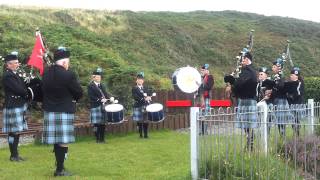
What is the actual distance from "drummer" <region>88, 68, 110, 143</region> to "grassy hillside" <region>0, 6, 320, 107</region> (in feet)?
5.89

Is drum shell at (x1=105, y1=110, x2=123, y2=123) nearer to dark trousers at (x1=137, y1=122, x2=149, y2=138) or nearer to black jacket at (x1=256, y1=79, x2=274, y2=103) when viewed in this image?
dark trousers at (x1=137, y1=122, x2=149, y2=138)

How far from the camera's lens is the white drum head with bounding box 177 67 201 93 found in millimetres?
12836

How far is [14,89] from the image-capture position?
8898 mm

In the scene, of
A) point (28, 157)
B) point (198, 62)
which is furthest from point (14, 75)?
point (198, 62)

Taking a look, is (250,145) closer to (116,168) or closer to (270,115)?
(270,115)

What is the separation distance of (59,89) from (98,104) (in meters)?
4.31

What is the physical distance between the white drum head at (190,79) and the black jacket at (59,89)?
5.46 m

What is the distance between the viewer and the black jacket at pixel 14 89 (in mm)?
8906

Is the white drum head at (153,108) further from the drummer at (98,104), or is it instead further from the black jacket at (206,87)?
the black jacket at (206,87)

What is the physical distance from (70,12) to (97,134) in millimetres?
15806

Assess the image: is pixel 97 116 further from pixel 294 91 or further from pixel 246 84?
pixel 294 91

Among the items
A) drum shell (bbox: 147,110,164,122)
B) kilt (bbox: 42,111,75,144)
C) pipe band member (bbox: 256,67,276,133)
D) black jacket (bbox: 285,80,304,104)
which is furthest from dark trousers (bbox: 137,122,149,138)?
kilt (bbox: 42,111,75,144)

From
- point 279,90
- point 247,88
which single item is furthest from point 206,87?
point 247,88

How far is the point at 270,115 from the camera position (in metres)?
8.33
